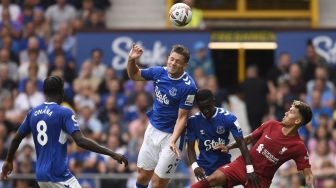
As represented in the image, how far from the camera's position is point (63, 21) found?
2839 centimetres

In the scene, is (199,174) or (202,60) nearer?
(199,174)

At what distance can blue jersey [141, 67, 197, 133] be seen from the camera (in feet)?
60.0

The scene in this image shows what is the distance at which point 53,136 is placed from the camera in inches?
662

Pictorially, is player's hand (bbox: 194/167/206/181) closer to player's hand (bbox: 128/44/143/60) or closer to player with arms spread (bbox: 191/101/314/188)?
player with arms spread (bbox: 191/101/314/188)

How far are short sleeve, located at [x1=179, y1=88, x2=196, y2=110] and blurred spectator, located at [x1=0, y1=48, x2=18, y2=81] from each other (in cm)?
903

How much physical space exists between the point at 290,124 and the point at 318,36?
904cm

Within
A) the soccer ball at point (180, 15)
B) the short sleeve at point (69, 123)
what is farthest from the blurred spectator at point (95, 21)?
the short sleeve at point (69, 123)

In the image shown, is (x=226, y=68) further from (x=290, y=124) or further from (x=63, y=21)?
(x=290, y=124)

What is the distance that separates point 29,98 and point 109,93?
1583 millimetres

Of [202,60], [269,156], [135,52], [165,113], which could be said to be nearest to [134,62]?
[135,52]

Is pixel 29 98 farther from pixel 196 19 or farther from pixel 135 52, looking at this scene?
pixel 135 52

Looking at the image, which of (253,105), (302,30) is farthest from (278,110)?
(302,30)

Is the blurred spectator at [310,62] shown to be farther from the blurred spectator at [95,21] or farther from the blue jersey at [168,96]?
the blue jersey at [168,96]

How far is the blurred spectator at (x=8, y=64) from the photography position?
26781 millimetres
